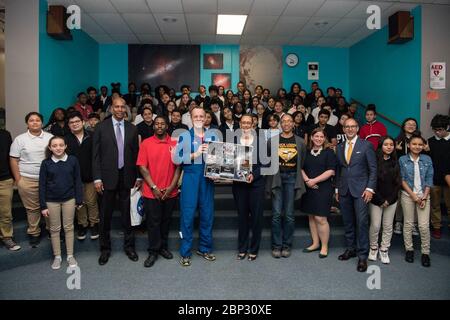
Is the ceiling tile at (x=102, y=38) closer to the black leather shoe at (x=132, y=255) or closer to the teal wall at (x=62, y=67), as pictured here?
the teal wall at (x=62, y=67)

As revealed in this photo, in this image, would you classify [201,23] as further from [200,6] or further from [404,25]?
[404,25]

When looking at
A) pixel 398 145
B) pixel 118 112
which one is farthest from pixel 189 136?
pixel 398 145

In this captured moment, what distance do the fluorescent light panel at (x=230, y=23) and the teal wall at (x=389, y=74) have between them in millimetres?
3147

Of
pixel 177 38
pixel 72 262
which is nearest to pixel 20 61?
pixel 177 38

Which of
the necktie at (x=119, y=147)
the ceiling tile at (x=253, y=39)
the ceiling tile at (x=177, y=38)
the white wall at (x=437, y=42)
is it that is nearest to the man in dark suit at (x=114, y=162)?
the necktie at (x=119, y=147)

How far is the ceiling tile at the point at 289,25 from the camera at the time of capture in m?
6.90

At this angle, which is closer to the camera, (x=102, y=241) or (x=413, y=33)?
(x=102, y=241)

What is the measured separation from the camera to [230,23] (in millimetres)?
A: 7203

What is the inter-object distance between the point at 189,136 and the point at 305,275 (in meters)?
1.90

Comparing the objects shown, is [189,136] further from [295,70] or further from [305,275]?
[295,70]

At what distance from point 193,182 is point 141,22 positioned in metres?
5.02
